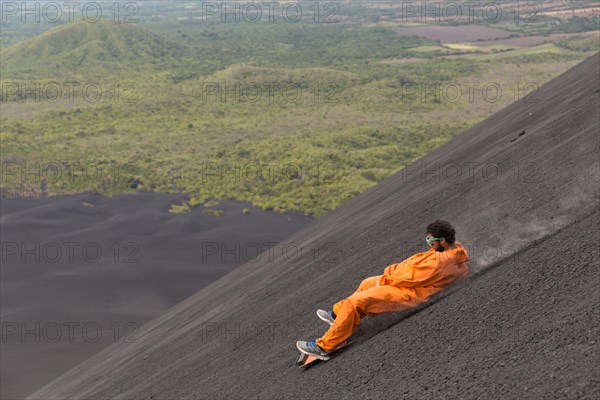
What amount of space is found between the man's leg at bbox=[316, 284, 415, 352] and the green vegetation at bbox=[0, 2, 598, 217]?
29784mm

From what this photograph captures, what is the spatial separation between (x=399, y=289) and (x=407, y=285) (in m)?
0.11

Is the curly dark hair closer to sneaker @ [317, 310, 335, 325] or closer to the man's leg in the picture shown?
the man's leg

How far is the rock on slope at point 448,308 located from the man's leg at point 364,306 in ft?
0.89

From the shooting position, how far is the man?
6.99 meters

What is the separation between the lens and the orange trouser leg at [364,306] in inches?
275

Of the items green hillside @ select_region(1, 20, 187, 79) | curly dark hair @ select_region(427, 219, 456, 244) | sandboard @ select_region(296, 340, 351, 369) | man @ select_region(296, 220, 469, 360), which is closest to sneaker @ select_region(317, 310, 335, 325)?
man @ select_region(296, 220, 469, 360)

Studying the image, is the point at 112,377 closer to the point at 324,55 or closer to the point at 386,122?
the point at 386,122

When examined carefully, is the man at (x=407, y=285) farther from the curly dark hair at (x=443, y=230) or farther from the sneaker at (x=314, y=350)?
the sneaker at (x=314, y=350)

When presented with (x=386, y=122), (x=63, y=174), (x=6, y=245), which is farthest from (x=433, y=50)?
(x=6, y=245)

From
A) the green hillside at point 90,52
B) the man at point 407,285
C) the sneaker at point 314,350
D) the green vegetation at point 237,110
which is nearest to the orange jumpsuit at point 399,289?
the man at point 407,285

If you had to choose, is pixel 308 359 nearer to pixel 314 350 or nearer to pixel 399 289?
pixel 314 350

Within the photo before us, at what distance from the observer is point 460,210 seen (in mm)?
11422

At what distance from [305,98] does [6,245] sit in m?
59.0

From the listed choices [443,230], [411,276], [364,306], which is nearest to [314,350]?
[364,306]
